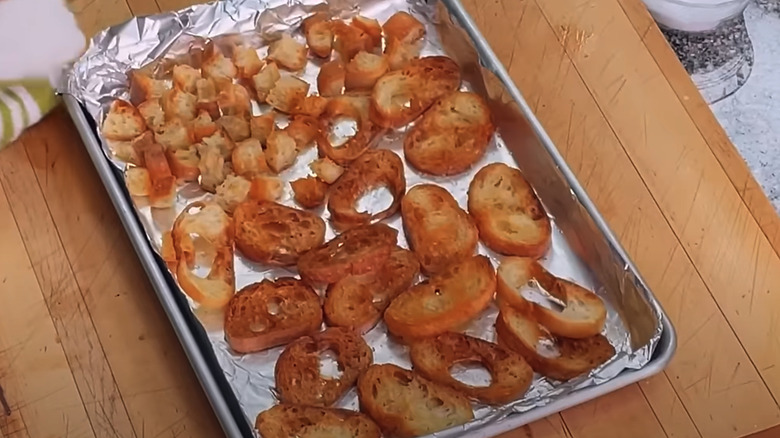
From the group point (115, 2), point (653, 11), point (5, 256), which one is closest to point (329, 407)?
point (5, 256)

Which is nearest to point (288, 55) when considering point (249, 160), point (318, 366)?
point (249, 160)

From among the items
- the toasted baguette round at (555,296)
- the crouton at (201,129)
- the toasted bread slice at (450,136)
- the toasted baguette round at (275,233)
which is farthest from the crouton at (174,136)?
the toasted baguette round at (555,296)

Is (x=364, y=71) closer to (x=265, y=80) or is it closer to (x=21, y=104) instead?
(x=265, y=80)

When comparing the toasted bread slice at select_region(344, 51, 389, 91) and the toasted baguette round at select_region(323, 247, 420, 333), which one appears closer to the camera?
the toasted baguette round at select_region(323, 247, 420, 333)

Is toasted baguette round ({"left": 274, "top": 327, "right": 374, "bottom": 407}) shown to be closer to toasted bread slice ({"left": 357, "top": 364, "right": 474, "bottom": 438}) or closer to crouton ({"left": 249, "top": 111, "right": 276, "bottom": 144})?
toasted bread slice ({"left": 357, "top": 364, "right": 474, "bottom": 438})

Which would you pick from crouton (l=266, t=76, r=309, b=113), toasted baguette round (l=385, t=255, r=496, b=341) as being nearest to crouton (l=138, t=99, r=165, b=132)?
crouton (l=266, t=76, r=309, b=113)
